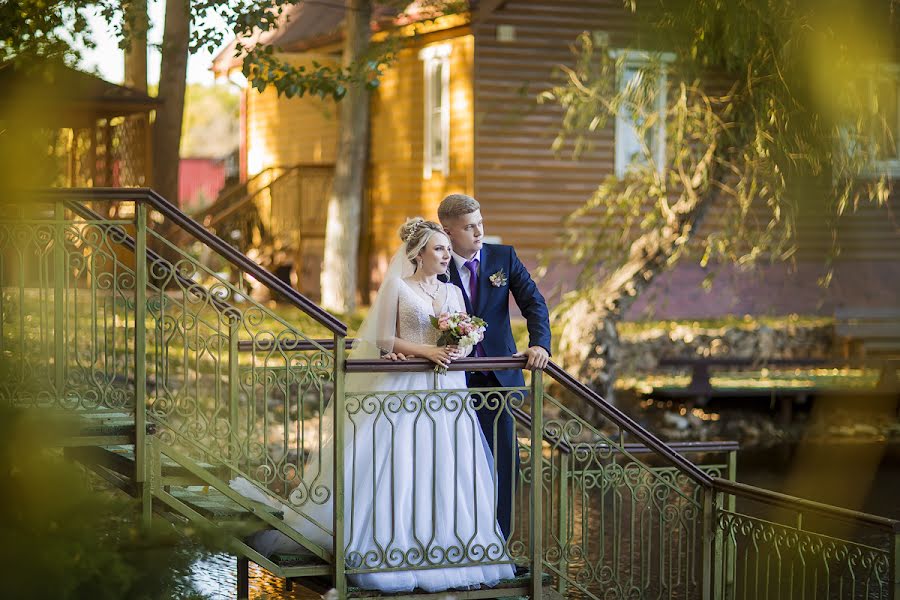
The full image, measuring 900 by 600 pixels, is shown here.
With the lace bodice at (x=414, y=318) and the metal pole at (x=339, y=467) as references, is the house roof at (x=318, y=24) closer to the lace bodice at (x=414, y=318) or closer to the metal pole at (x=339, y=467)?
the lace bodice at (x=414, y=318)

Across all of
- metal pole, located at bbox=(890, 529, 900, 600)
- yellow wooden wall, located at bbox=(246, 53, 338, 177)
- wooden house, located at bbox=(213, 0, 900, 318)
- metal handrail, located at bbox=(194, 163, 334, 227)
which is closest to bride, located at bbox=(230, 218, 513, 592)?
metal pole, located at bbox=(890, 529, 900, 600)

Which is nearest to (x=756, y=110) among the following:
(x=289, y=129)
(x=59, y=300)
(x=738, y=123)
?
(x=738, y=123)

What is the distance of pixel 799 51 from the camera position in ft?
30.3

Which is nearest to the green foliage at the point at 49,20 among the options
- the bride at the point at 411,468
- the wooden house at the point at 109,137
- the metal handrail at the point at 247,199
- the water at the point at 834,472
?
the wooden house at the point at 109,137

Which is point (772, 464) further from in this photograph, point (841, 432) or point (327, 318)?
point (327, 318)

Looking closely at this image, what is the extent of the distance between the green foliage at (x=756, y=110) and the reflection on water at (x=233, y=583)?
11.3 feet

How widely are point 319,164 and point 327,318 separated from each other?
15.1 m

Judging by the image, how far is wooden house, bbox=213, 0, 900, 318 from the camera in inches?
697

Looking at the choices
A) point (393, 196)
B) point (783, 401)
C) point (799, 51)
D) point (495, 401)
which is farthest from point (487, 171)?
point (495, 401)

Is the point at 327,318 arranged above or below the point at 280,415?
above

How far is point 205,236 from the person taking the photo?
18.4 ft

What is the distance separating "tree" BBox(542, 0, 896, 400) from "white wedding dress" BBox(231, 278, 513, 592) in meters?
1.84

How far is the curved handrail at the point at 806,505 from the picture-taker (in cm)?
570

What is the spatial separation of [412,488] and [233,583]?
217cm
